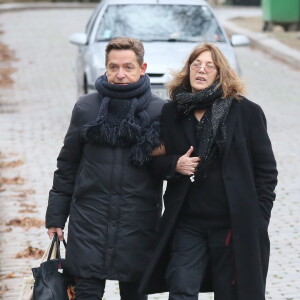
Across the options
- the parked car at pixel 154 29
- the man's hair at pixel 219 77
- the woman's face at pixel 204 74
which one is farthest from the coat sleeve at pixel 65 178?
the parked car at pixel 154 29

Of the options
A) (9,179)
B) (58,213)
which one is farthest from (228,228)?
(9,179)

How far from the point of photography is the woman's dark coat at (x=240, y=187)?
16.4 ft

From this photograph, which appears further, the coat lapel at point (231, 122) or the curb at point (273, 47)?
the curb at point (273, 47)

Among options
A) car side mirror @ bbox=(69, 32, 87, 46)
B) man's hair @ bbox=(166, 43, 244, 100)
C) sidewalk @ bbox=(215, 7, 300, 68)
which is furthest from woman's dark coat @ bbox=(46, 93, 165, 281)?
sidewalk @ bbox=(215, 7, 300, 68)

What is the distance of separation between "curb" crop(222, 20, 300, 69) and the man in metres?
16.3

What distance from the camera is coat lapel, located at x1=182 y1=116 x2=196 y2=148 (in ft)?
16.8

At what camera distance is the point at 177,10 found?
Answer: 44.9ft

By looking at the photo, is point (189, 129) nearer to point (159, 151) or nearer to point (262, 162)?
point (159, 151)

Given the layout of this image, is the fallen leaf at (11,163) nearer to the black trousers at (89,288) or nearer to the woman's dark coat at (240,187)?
the black trousers at (89,288)

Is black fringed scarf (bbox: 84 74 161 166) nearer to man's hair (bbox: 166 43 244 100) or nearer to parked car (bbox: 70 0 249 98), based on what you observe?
man's hair (bbox: 166 43 244 100)

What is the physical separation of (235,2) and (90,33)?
2930cm

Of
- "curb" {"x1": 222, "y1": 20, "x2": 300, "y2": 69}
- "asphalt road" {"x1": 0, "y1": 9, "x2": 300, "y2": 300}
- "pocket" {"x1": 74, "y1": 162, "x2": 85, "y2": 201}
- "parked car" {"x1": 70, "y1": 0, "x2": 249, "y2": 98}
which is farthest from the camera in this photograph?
"curb" {"x1": 222, "y1": 20, "x2": 300, "y2": 69}

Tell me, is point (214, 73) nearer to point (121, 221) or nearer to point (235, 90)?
point (235, 90)

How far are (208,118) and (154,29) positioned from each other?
842 cm
